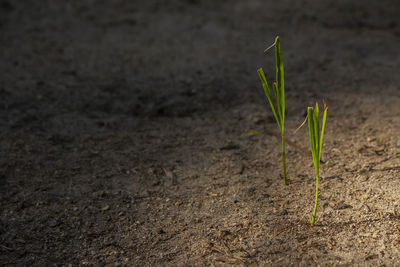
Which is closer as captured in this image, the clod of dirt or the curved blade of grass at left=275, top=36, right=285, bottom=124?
the curved blade of grass at left=275, top=36, right=285, bottom=124

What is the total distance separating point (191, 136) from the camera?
2.02 metres

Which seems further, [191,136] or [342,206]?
[191,136]

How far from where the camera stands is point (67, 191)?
1650mm

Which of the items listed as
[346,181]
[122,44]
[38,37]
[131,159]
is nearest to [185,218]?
[131,159]

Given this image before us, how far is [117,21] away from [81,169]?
1925 mm

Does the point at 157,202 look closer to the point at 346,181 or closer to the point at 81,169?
the point at 81,169

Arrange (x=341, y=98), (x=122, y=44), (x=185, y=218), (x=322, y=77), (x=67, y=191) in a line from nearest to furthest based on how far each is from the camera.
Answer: (x=185, y=218)
(x=67, y=191)
(x=341, y=98)
(x=322, y=77)
(x=122, y=44)

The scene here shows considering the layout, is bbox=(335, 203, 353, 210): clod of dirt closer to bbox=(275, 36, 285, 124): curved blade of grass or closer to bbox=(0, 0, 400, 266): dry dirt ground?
bbox=(0, 0, 400, 266): dry dirt ground

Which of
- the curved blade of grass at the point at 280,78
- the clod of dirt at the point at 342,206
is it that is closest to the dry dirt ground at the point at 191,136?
the clod of dirt at the point at 342,206

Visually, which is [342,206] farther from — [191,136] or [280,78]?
[191,136]

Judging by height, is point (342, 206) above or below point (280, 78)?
below

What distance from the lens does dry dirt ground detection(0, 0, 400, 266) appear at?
1364mm

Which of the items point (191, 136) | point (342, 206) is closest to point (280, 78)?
point (342, 206)

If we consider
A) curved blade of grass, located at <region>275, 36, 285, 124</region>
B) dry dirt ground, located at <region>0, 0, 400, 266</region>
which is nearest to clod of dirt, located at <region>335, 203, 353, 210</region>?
dry dirt ground, located at <region>0, 0, 400, 266</region>
